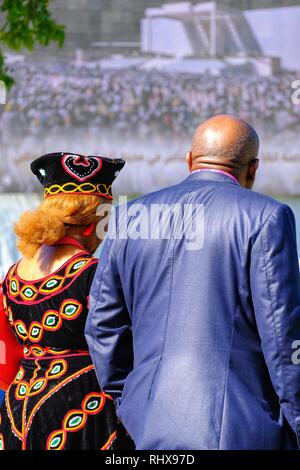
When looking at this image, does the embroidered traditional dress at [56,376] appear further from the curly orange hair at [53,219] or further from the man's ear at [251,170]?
the man's ear at [251,170]

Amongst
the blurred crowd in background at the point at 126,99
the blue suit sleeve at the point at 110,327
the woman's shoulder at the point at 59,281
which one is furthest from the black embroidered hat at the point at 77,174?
the blurred crowd in background at the point at 126,99

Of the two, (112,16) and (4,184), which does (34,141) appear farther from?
(112,16)

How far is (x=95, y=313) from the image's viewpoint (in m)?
2.81

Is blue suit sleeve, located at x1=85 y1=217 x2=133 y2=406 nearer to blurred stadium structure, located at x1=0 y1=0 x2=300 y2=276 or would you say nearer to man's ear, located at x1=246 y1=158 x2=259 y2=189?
man's ear, located at x1=246 y1=158 x2=259 y2=189

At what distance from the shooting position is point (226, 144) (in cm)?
273

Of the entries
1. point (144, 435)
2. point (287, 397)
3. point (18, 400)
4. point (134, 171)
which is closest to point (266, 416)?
point (287, 397)

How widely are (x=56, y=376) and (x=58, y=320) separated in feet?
0.65

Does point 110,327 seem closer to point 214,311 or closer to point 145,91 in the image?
point 214,311

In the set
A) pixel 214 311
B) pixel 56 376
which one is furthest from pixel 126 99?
pixel 214 311

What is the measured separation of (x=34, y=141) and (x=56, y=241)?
27.5 feet

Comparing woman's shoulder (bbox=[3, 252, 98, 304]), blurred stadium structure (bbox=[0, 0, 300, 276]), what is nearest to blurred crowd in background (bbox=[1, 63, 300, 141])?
blurred stadium structure (bbox=[0, 0, 300, 276])

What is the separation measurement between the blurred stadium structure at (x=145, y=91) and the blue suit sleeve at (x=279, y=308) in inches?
347

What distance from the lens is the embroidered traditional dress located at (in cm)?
302
